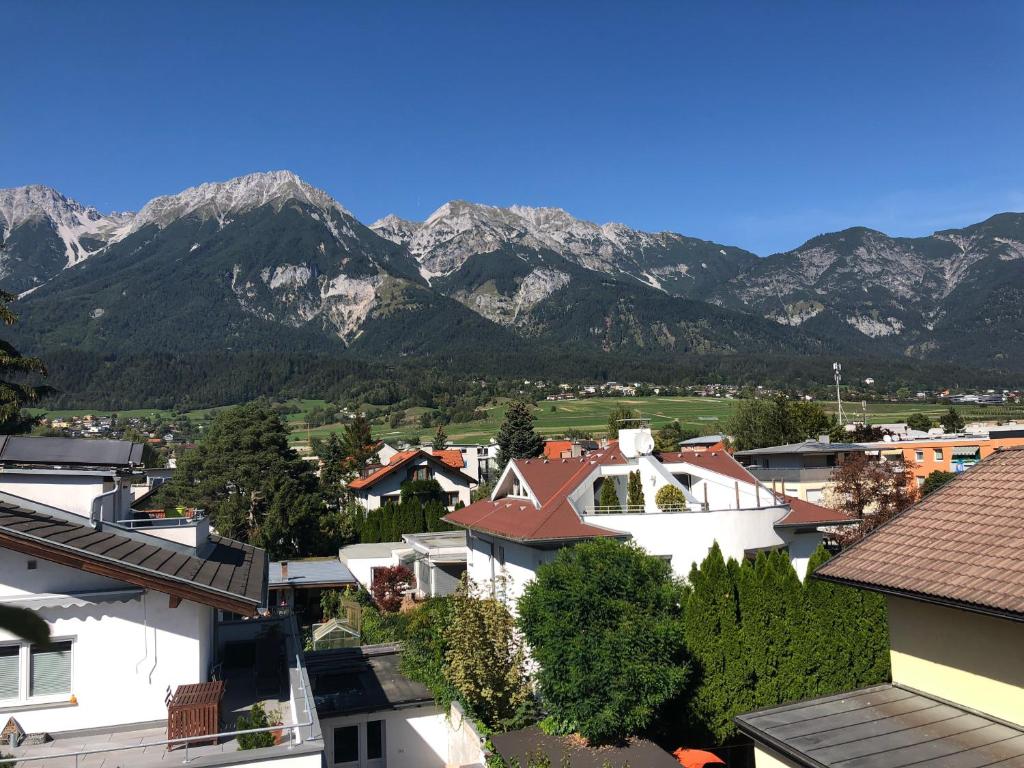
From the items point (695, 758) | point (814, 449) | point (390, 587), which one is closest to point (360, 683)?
point (695, 758)

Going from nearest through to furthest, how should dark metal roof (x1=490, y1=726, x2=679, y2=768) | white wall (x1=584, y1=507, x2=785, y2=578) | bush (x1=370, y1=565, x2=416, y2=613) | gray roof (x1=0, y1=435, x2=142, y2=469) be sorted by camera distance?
1. gray roof (x1=0, y1=435, x2=142, y2=469)
2. dark metal roof (x1=490, y1=726, x2=679, y2=768)
3. white wall (x1=584, y1=507, x2=785, y2=578)
4. bush (x1=370, y1=565, x2=416, y2=613)

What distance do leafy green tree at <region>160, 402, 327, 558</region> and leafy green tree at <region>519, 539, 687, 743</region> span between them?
30839mm

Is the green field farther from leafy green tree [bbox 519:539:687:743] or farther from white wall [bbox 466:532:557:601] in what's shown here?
leafy green tree [bbox 519:539:687:743]

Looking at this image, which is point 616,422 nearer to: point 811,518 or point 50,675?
point 811,518

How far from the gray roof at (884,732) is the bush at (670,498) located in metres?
13.9

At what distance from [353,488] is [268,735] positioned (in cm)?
5456

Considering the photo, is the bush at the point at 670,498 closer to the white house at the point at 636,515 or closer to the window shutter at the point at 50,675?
the white house at the point at 636,515

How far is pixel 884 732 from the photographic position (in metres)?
8.99

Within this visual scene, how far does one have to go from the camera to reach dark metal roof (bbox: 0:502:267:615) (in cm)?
1025

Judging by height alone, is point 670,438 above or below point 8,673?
below

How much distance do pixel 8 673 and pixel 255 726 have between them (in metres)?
3.45

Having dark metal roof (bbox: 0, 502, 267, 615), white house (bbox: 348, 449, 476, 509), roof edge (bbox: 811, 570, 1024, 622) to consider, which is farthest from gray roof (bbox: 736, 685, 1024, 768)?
white house (bbox: 348, 449, 476, 509)

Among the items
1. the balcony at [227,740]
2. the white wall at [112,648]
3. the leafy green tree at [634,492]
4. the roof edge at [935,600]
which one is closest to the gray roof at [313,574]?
the leafy green tree at [634,492]

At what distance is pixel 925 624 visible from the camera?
9695mm
